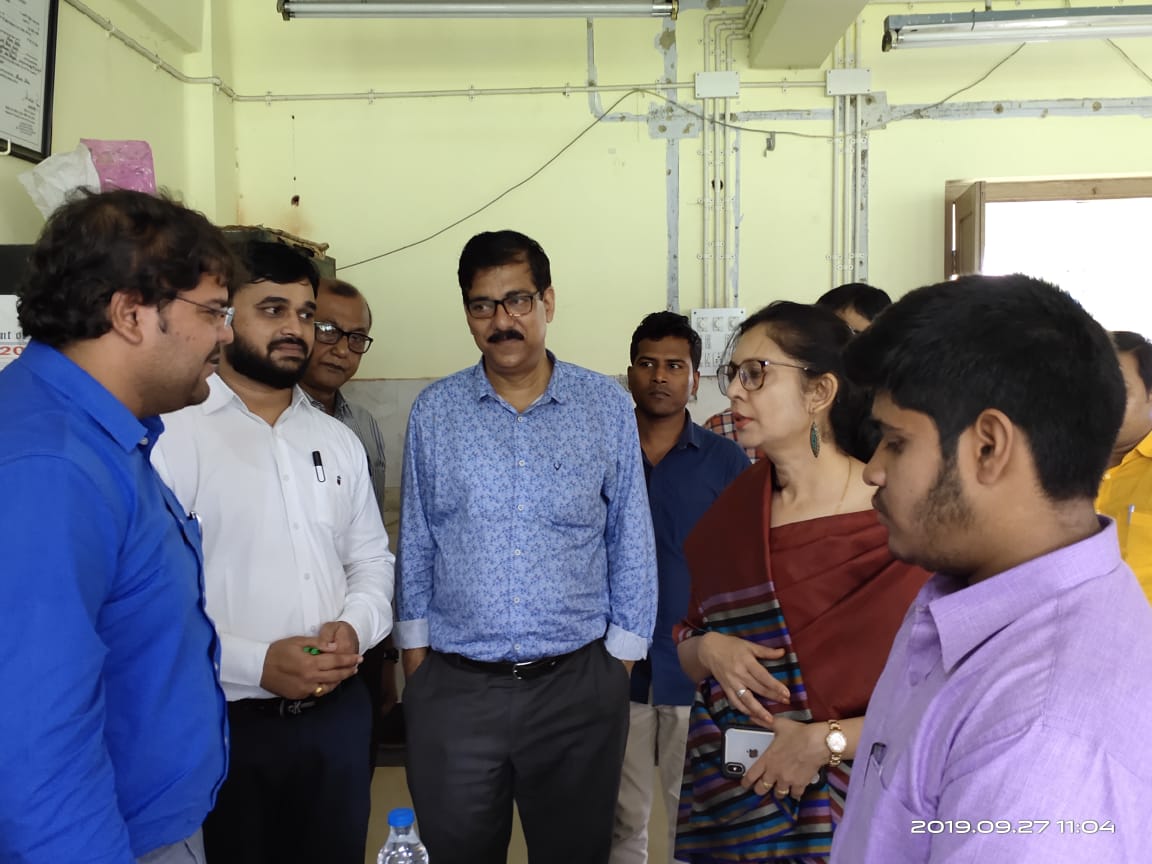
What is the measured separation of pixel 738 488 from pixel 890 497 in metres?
0.81

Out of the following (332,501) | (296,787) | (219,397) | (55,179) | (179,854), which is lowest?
(296,787)

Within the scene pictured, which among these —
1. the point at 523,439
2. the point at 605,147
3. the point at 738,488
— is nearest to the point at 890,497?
the point at 738,488

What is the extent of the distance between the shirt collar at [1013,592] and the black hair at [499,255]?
144cm

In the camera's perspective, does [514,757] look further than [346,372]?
No

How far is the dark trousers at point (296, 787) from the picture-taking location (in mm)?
1703

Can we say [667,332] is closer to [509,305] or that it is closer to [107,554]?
[509,305]

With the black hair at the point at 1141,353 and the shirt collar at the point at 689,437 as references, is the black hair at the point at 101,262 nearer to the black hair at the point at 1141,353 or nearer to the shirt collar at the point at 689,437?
the shirt collar at the point at 689,437

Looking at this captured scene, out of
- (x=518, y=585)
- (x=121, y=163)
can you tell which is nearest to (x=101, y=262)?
(x=518, y=585)

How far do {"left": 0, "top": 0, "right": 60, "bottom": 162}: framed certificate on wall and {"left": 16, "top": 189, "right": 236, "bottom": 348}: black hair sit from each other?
1465mm

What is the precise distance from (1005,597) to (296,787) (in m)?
1.52

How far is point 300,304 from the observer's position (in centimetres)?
202

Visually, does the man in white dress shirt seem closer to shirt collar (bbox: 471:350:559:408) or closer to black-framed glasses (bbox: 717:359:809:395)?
shirt collar (bbox: 471:350:559:408)

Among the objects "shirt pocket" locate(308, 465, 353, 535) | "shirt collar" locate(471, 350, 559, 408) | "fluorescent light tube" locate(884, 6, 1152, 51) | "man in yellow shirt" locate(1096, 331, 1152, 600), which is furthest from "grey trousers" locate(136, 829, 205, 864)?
"fluorescent light tube" locate(884, 6, 1152, 51)

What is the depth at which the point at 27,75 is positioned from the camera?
2.43 metres
